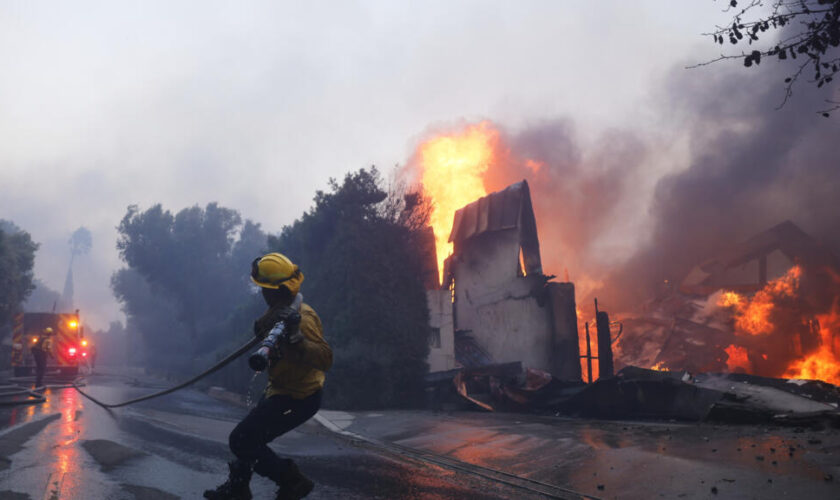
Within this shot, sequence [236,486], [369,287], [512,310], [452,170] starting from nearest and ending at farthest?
[236,486], [369,287], [512,310], [452,170]

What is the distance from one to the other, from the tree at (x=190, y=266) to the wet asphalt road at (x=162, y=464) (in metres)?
34.9

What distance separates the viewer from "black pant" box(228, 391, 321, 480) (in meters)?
4.12

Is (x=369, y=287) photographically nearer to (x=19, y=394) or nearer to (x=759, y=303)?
(x=19, y=394)

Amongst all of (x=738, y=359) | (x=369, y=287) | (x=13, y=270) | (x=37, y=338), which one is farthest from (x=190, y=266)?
(x=738, y=359)

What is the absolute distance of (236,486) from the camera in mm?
4094

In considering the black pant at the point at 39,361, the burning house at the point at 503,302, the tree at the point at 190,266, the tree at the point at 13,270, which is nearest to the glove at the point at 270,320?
the burning house at the point at 503,302

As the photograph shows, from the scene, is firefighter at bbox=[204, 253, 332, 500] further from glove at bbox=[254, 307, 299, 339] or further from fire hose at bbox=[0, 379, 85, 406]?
fire hose at bbox=[0, 379, 85, 406]

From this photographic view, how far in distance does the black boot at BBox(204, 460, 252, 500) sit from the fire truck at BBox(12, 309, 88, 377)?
24.9 meters

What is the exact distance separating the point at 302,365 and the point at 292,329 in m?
0.32

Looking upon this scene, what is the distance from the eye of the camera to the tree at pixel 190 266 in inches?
1913

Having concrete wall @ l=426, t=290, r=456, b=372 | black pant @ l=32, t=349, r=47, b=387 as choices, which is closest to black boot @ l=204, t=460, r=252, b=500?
concrete wall @ l=426, t=290, r=456, b=372

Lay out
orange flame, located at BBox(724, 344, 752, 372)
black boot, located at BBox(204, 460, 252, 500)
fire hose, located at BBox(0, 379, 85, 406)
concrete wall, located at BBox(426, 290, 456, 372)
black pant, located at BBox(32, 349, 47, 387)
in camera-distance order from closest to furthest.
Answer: black boot, located at BBox(204, 460, 252, 500)
fire hose, located at BBox(0, 379, 85, 406)
black pant, located at BBox(32, 349, 47, 387)
concrete wall, located at BBox(426, 290, 456, 372)
orange flame, located at BBox(724, 344, 752, 372)

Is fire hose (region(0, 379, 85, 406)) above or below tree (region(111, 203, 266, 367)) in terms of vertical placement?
below

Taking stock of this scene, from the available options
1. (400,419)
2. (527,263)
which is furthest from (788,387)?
(527,263)
